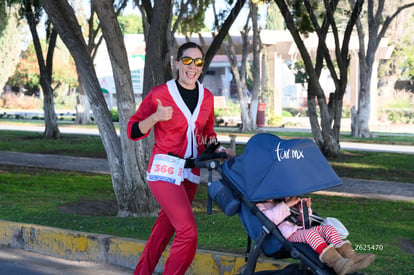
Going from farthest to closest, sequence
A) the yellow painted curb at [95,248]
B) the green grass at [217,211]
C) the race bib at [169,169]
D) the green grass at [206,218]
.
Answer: the green grass at [217,211] → the green grass at [206,218] → the yellow painted curb at [95,248] → the race bib at [169,169]

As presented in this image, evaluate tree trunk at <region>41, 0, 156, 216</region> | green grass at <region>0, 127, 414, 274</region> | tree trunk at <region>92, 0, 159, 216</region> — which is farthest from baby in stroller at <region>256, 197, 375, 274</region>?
tree trunk at <region>41, 0, 156, 216</region>

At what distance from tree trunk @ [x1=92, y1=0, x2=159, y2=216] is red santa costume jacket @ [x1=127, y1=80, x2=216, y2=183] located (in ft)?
12.5

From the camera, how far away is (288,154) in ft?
15.4

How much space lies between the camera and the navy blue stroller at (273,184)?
459cm

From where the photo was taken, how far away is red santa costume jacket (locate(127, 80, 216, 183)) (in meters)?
5.52

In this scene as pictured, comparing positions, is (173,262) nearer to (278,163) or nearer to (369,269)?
(278,163)

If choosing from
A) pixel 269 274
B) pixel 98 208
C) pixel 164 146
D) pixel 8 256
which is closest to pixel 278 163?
pixel 269 274

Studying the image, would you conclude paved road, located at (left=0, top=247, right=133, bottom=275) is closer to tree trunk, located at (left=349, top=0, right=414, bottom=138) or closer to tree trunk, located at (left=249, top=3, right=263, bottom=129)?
tree trunk, located at (left=349, top=0, right=414, bottom=138)

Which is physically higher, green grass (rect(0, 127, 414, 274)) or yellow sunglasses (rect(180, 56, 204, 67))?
yellow sunglasses (rect(180, 56, 204, 67))

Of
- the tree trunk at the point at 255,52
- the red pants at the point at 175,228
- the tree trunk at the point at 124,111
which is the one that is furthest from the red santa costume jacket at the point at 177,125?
the tree trunk at the point at 255,52

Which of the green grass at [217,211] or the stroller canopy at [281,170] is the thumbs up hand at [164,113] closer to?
the stroller canopy at [281,170]

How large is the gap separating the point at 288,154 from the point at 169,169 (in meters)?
1.11

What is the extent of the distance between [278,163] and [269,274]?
766mm

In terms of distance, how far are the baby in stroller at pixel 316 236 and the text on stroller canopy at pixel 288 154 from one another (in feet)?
1.03
